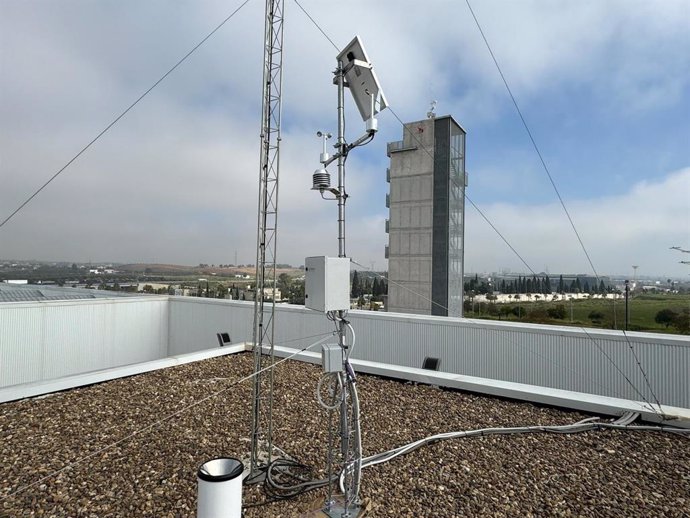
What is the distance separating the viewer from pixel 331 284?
8.89ft

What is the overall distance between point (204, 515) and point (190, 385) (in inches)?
142

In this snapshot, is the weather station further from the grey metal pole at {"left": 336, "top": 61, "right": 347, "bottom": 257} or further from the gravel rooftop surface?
the gravel rooftop surface

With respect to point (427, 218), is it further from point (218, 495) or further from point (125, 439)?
point (218, 495)

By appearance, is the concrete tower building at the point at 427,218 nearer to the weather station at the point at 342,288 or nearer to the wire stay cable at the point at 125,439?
the wire stay cable at the point at 125,439

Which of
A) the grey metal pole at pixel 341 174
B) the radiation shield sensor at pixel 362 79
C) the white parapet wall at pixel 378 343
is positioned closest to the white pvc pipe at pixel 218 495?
the grey metal pole at pixel 341 174

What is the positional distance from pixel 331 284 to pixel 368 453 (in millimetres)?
1644

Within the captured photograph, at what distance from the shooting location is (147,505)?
2.62 meters

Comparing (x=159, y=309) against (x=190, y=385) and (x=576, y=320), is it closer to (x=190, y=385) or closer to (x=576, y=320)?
(x=190, y=385)

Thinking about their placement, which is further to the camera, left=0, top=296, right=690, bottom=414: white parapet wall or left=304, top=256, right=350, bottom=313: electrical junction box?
left=0, top=296, right=690, bottom=414: white parapet wall

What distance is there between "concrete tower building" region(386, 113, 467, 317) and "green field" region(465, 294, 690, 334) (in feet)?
5.33

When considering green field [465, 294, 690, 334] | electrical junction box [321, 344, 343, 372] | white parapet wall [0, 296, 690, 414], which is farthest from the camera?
green field [465, 294, 690, 334]

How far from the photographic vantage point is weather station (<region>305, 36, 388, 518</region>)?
259 cm

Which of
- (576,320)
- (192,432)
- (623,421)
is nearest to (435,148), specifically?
(576,320)

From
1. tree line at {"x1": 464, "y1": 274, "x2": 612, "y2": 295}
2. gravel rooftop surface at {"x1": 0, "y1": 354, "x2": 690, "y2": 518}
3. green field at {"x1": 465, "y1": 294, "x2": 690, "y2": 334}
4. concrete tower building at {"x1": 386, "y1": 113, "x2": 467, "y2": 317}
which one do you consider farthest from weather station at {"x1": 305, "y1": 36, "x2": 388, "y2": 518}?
concrete tower building at {"x1": 386, "y1": 113, "x2": 467, "y2": 317}
